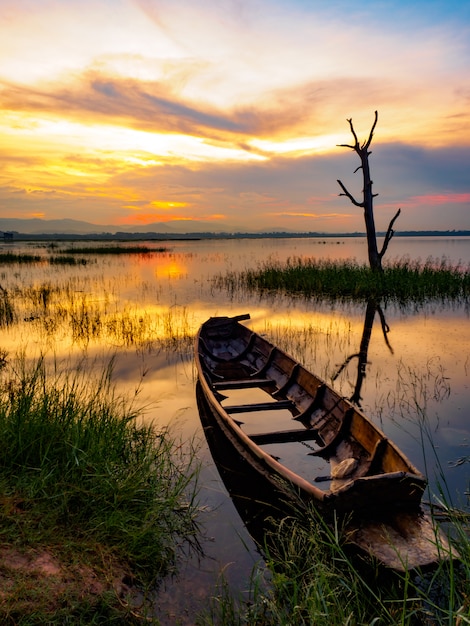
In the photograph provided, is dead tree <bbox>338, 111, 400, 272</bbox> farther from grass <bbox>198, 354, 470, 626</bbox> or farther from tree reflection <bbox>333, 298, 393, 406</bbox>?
grass <bbox>198, 354, 470, 626</bbox>

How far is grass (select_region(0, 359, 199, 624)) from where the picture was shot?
3.50 m

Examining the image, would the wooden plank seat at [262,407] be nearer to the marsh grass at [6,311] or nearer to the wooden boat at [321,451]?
the wooden boat at [321,451]

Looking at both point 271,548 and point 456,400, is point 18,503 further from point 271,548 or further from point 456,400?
point 456,400

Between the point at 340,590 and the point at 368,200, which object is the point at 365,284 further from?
the point at 340,590

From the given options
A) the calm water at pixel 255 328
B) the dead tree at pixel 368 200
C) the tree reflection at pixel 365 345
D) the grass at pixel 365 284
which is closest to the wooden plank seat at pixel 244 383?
the calm water at pixel 255 328

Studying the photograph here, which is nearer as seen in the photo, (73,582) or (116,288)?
(73,582)

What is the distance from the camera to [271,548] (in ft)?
16.0

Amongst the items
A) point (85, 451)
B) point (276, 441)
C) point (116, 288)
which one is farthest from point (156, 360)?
point (116, 288)

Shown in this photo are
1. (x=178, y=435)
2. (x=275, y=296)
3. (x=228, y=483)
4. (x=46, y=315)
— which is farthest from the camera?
(x=275, y=296)

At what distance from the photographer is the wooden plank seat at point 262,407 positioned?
7816 mm

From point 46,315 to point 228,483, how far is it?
1236 cm

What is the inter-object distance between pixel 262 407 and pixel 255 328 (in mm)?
7491

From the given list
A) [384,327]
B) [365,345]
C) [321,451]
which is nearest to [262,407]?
[321,451]

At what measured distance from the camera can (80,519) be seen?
14.3ft
